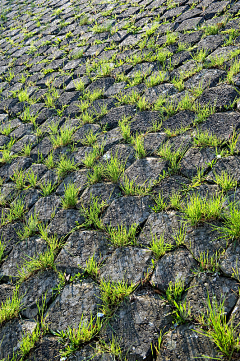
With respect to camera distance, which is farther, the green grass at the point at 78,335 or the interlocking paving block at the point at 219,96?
the interlocking paving block at the point at 219,96

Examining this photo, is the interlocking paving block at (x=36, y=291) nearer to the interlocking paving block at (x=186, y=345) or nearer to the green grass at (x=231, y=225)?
the interlocking paving block at (x=186, y=345)

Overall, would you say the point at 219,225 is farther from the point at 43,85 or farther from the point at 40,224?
the point at 43,85

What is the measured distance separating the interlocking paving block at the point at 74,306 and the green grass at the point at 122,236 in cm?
29

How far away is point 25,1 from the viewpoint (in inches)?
308

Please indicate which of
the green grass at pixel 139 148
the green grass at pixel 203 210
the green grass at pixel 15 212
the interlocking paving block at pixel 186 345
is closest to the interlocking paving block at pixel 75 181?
the green grass at pixel 15 212

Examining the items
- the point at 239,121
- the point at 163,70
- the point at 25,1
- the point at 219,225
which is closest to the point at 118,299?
the point at 219,225

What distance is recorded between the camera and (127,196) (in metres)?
2.20

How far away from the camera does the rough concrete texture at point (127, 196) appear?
5.02ft

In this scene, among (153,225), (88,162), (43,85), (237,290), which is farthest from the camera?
(43,85)

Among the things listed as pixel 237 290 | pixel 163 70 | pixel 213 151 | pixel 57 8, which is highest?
pixel 57 8

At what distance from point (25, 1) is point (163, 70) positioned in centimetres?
646

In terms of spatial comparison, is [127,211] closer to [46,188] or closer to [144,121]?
[46,188]

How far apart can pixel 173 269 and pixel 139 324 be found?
344mm

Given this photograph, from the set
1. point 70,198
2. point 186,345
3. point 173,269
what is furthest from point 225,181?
point 70,198
